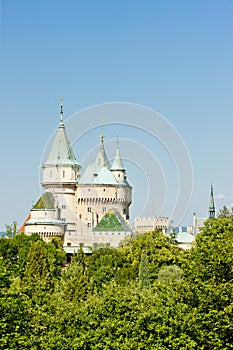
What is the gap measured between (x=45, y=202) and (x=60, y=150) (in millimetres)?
11615

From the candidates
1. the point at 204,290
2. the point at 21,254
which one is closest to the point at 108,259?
the point at 21,254

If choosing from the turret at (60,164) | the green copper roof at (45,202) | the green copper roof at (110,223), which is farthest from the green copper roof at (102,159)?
the green copper roof at (45,202)

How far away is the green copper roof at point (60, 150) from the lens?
138 metres

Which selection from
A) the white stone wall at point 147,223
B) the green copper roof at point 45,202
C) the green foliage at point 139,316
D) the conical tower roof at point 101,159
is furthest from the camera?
the conical tower roof at point 101,159

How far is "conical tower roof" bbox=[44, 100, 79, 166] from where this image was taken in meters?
138

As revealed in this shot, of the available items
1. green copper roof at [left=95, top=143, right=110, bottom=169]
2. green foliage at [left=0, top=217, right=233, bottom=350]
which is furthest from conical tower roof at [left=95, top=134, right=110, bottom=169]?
green foliage at [left=0, top=217, right=233, bottom=350]

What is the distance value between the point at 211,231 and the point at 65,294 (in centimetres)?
1296

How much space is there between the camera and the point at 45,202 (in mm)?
129125

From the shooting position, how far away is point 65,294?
6700 centimetres

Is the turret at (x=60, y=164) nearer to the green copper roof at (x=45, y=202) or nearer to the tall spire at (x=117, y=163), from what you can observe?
the green copper roof at (x=45, y=202)

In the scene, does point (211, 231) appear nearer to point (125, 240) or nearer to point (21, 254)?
point (21, 254)

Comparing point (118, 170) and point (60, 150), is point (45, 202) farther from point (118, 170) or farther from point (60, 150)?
point (118, 170)

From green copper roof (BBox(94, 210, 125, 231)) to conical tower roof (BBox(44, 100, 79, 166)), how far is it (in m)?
11.6

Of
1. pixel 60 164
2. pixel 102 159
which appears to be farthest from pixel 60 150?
pixel 102 159
